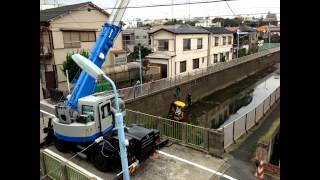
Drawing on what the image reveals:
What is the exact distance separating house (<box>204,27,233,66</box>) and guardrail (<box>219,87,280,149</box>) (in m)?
14.5

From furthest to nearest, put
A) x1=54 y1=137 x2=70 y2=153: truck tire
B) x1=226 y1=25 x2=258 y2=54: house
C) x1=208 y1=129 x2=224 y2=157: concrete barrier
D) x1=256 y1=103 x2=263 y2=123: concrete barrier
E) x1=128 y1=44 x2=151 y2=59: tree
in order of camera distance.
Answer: x1=226 y1=25 x2=258 y2=54: house
x1=128 y1=44 x2=151 y2=59: tree
x1=256 y1=103 x2=263 y2=123: concrete barrier
x1=54 y1=137 x2=70 y2=153: truck tire
x1=208 y1=129 x2=224 y2=157: concrete barrier

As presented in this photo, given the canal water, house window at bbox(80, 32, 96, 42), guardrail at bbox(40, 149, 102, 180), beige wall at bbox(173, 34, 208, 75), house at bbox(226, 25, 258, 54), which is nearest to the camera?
guardrail at bbox(40, 149, 102, 180)

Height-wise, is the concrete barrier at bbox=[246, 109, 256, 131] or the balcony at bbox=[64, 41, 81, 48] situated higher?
the balcony at bbox=[64, 41, 81, 48]

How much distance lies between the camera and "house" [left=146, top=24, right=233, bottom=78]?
79.0 ft

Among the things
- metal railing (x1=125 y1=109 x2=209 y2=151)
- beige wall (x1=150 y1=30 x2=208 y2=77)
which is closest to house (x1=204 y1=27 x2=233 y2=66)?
beige wall (x1=150 y1=30 x2=208 y2=77)


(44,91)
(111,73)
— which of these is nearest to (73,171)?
(44,91)

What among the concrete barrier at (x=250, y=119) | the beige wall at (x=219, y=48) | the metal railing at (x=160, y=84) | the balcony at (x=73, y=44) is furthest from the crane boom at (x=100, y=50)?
the beige wall at (x=219, y=48)

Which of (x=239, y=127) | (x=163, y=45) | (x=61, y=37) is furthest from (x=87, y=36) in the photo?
(x=239, y=127)

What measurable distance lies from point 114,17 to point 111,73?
40.8ft

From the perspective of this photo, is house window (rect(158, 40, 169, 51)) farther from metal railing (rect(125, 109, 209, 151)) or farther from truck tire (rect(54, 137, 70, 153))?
truck tire (rect(54, 137, 70, 153))

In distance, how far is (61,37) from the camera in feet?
63.6

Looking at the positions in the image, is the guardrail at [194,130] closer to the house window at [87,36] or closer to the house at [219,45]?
the house window at [87,36]
